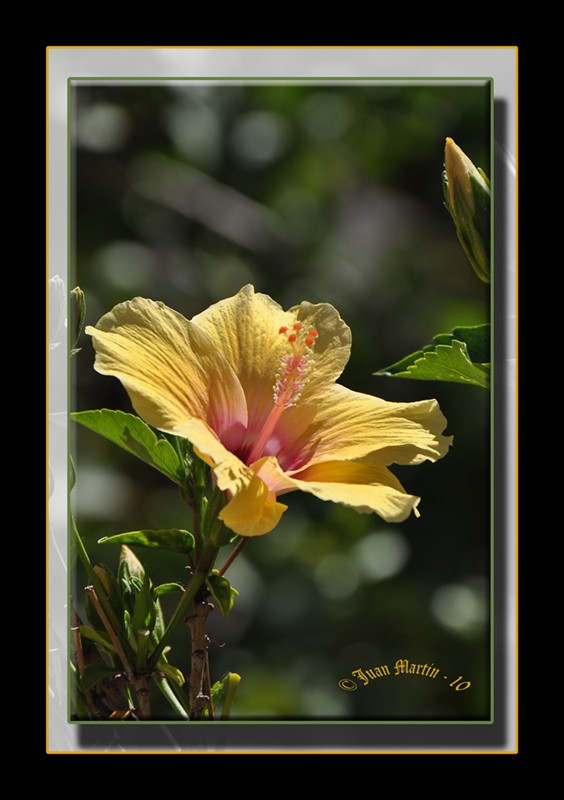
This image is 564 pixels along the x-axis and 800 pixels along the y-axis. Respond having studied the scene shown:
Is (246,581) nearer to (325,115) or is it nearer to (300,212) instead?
(300,212)

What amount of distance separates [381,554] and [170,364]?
625 millimetres

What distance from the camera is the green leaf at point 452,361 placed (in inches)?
49.9

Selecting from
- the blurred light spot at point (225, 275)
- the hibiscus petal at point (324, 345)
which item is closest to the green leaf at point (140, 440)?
the hibiscus petal at point (324, 345)

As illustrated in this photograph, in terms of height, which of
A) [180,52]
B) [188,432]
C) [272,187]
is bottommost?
[188,432]

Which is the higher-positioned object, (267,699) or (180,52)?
(180,52)

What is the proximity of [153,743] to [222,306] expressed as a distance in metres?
0.58

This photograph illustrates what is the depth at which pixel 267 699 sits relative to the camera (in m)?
1.54

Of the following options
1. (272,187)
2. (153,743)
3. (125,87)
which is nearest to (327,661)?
(153,743)

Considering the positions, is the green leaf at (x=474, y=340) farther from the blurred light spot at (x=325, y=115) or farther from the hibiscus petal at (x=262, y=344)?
the blurred light spot at (x=325, y=115)

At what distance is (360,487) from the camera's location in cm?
122

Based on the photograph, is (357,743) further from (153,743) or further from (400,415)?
(400,415)

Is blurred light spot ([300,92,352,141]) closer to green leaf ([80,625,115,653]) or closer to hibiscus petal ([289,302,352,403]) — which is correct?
hibiscus petal ([289,302,352,403])

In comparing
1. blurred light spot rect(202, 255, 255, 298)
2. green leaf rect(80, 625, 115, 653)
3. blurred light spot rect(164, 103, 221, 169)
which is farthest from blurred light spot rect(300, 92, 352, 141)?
green leaf rect(80, 625, 115, 653)

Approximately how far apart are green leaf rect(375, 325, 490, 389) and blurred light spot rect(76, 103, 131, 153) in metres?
0.54
